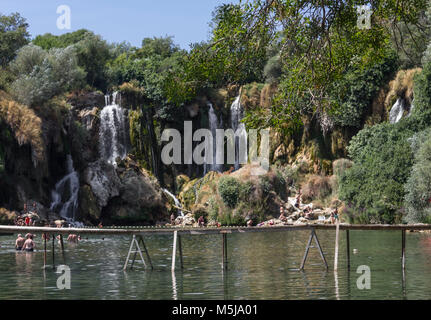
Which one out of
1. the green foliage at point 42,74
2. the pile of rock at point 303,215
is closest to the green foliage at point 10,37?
the green foliage at point 42,74

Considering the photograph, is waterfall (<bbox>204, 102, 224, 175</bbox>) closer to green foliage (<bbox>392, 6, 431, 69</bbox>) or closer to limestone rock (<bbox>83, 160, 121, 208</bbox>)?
limestone rock (<bbox>83, 160, 121, 208</bbox>)

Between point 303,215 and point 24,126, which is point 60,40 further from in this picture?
point 303,215

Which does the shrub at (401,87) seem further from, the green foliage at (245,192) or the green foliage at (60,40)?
the green foliage at (60,40)

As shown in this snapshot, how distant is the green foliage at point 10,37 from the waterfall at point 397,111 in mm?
40234

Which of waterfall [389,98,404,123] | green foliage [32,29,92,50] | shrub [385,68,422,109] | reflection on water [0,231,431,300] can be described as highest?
green foliage [32,29,92,50]

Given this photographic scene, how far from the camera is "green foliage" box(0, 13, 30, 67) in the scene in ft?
240

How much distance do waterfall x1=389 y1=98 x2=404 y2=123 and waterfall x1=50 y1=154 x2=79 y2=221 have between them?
30.3 m

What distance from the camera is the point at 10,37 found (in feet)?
242

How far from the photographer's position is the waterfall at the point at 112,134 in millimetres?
67312

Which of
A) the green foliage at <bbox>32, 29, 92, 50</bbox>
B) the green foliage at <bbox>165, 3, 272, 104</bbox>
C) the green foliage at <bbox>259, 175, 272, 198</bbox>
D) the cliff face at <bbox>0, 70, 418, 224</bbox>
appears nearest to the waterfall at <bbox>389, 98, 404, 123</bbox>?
the cliff face at <bbox>0, 70, 418, 224</bbox>

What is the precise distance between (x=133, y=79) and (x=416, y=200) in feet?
135
